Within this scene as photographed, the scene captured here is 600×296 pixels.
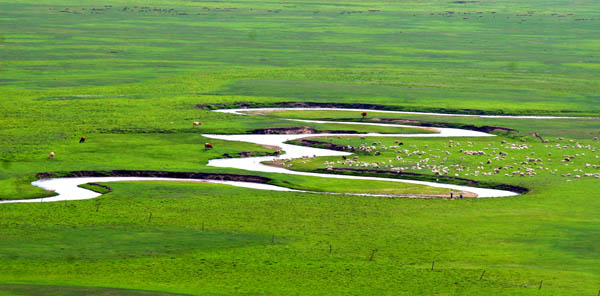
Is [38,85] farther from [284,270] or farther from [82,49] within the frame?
[284,270]

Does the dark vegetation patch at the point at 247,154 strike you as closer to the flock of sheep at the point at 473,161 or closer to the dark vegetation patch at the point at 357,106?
the flock of sheep at the point at 473,161

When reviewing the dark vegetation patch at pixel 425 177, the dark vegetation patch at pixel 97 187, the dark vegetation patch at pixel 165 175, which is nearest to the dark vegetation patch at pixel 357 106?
the dark vegetation patch at pixel 425 177

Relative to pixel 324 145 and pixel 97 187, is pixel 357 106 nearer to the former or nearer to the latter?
pixel 324 145

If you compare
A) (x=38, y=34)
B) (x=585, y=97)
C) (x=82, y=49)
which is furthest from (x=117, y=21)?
(x=585, y=97)

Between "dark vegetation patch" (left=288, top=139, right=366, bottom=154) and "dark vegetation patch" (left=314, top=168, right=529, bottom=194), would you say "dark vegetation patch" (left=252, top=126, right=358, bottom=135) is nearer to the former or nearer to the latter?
"dark vegetation patch" (left=288, top=139, right=366, bottom=154)

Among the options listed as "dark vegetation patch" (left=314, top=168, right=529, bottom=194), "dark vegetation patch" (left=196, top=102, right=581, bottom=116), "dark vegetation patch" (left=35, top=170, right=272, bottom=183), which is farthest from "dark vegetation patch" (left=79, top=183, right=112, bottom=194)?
"dark vegetation patch" (left=196, top=102, right=581, bottom=116)

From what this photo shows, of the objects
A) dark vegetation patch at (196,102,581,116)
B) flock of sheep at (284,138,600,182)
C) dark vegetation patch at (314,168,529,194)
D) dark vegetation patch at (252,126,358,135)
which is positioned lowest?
dark vegetation patch at (314,168,529,194)

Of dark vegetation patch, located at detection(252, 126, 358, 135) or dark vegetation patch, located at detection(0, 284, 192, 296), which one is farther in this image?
dark vegetation patch, located at detection(252, 126, 358, 135)

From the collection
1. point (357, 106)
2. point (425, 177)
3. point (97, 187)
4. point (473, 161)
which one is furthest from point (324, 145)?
point (97, 187)
